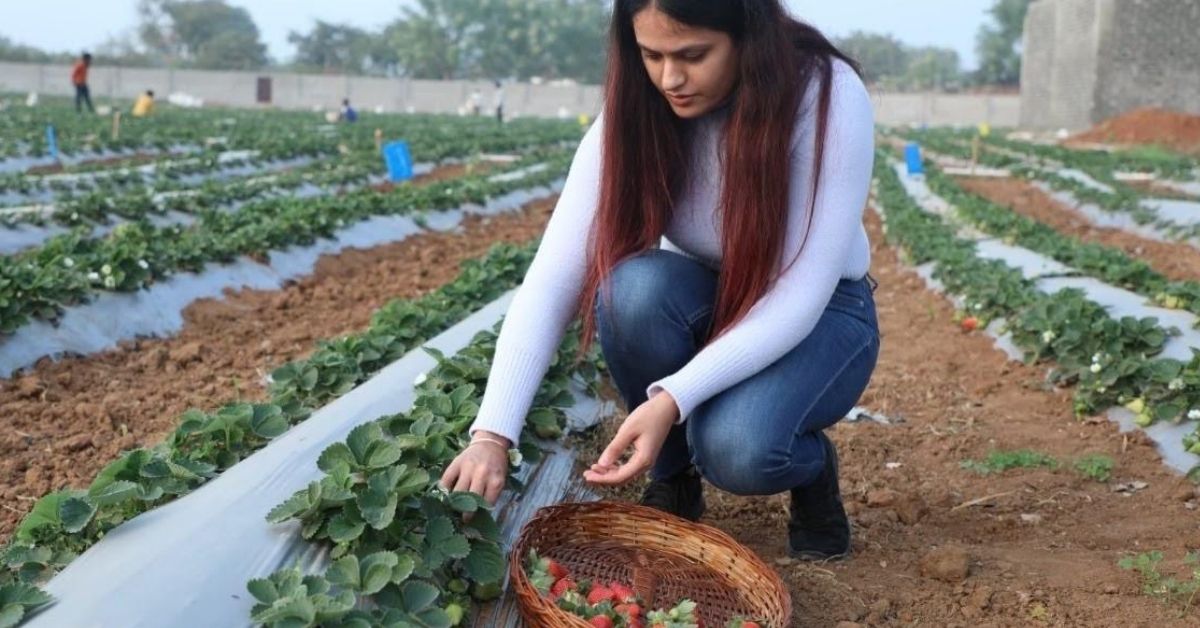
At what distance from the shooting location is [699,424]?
245 centimetres

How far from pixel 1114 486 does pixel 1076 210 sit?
30.4 ft

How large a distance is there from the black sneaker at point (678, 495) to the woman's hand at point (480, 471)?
0.63 metres

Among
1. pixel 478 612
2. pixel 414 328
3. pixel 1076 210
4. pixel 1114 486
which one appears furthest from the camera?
pixel 1076 210

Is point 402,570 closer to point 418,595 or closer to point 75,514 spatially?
point 418,595

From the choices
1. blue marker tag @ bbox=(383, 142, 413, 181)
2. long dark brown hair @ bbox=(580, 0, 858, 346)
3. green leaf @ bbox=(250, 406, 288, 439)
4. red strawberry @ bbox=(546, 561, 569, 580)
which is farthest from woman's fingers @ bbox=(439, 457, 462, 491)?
blue marker tag @ bbox=(383, 142, 413, 181)

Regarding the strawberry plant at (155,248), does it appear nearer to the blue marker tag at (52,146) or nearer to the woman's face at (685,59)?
the woman's face at (685,59)

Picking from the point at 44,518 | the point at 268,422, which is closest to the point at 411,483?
the point at 44,518

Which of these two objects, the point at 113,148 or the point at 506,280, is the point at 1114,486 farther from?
the point at 113,148

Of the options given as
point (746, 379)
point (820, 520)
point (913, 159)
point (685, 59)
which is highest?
point (685, 59)

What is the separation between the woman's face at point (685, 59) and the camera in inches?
87.3

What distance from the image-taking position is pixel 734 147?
7.77 ft

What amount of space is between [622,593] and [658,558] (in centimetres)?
28

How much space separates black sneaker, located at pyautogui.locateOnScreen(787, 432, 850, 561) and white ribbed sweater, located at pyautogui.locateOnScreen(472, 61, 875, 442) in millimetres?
439

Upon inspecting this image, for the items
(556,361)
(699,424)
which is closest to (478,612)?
(699,424)
